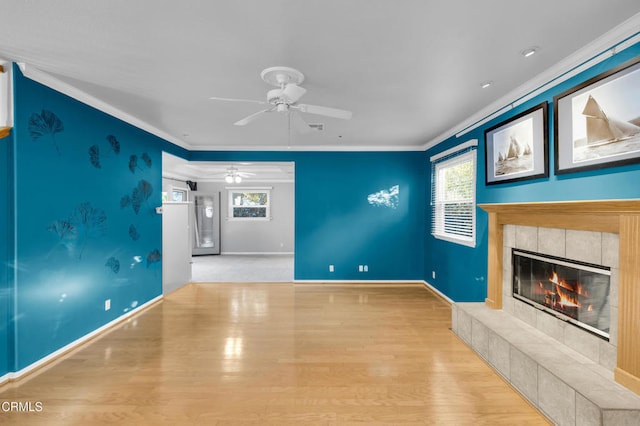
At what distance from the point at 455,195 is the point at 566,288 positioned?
2.31m

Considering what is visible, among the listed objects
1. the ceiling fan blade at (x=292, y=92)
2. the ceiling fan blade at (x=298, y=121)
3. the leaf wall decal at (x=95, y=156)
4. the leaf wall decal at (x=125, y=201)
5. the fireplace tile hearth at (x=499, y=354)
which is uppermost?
the ceiling fan blade at (x=292, y=92)

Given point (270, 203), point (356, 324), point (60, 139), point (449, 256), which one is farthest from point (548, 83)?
point (270, 203)

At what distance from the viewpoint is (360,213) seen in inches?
221

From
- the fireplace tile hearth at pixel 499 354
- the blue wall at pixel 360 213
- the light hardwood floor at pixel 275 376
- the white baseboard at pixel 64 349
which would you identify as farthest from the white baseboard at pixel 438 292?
the white baseboard at pixel 64 349

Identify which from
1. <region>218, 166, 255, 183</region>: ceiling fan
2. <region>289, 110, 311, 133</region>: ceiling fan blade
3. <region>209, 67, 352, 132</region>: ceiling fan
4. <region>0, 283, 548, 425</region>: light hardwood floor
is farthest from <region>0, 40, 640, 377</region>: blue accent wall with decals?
<region>289, 110, 311, 133</region>: ceiling fan blade

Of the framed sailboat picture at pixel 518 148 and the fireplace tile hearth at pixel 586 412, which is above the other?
the framed sailboat picture at pixel 518 148

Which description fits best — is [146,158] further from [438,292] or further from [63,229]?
[438,292]

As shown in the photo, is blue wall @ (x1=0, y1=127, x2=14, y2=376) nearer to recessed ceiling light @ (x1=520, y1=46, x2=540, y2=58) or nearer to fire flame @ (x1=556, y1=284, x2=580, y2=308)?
recessed ceiling light @ (x1=520, y1=46, x2=540, y2=58)

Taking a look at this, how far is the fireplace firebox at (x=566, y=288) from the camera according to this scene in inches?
80.8

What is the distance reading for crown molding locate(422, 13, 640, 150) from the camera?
192 cm

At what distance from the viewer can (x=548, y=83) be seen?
102 inches

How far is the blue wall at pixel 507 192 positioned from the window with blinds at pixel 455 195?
0.13 meters

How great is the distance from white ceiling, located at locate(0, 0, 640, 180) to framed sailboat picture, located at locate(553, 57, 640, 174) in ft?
0.89

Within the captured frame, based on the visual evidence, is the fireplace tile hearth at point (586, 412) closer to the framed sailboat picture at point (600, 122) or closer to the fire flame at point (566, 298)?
the fire flame at point (566, 298)
